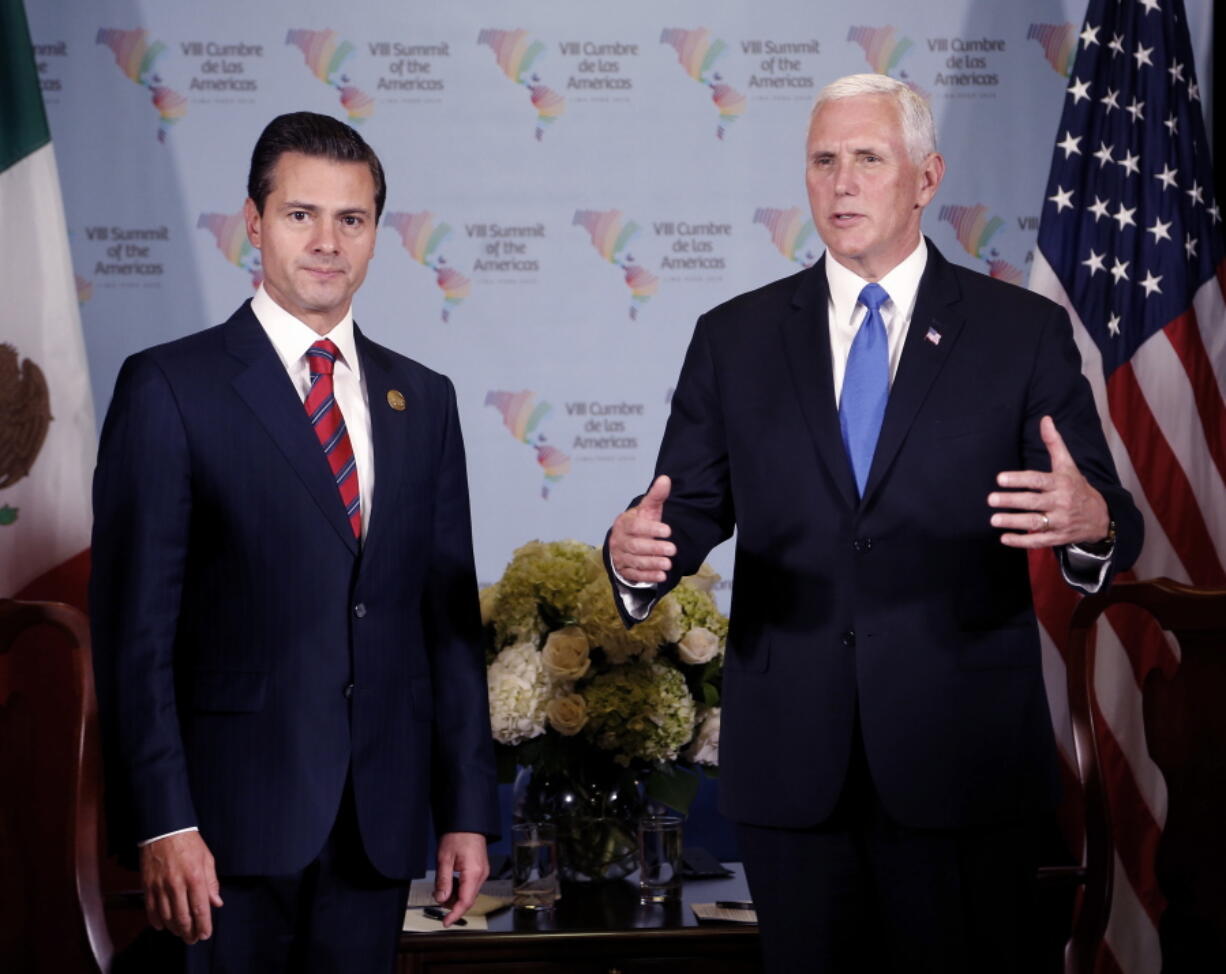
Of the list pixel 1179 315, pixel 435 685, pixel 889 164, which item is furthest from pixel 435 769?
pixel 1179 315

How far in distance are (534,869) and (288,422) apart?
1.11 m

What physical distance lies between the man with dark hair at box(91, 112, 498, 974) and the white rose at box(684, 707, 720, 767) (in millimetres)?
730

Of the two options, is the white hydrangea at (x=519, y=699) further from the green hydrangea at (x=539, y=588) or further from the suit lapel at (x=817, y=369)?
the suit lapel at (x=817, y=369)

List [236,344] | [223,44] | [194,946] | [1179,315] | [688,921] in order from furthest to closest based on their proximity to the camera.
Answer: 1. [223,44]
2. [1179,315]
3. [688,921]
4. [236,344]
5. [194,946]

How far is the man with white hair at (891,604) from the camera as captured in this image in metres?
1.88

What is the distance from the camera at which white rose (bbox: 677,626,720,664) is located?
271 cm

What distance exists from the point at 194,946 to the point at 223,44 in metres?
2.83

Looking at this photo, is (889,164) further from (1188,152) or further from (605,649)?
(1188,152)

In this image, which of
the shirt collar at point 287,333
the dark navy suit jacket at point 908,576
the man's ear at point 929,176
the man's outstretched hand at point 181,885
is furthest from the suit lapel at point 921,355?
the man's outstretched hand at point 181,885

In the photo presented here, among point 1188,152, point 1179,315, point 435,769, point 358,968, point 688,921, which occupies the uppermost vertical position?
point 1188,152

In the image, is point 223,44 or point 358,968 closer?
point 358,968

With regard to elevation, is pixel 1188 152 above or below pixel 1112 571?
above

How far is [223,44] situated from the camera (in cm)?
387

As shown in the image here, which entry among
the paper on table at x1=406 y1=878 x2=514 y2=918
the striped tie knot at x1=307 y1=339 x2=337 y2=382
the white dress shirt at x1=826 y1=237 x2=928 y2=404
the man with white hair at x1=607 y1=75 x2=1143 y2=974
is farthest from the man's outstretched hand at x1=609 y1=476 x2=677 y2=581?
the paper on table at x1=406 y1=878 x2=514 y2=918
